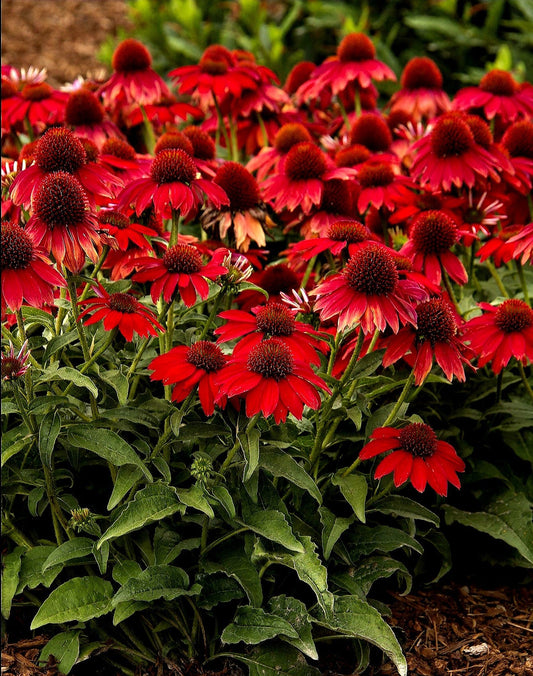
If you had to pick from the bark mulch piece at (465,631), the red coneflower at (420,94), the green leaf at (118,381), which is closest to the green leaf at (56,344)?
the green leaf at (118,381)

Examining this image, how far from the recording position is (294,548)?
1.85 m

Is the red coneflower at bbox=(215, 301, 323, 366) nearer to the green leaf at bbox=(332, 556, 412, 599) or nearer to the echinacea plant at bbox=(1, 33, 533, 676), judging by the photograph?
the echinacea plant at bbox=(1, 33, 533, 676)

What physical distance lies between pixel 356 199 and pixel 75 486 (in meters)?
1.34

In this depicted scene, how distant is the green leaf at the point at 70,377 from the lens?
70.9 inches

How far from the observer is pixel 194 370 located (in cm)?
192

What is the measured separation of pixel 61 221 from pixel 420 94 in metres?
2.12

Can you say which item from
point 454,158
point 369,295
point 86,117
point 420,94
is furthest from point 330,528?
→ point 420,94

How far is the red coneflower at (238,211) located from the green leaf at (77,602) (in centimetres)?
110

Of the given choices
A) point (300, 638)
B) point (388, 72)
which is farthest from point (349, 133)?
point (300, 638)

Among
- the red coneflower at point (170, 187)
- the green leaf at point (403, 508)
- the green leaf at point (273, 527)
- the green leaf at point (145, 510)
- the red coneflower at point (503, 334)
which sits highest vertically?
the red coneflower at point (170, 187)

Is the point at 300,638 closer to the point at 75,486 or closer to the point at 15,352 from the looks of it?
the point at 75,486

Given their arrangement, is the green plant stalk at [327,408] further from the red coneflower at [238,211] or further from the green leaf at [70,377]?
the red coneflower at [238,211]

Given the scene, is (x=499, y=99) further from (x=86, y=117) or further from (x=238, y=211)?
(x=86, y=117)

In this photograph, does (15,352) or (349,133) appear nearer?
(15,352)
